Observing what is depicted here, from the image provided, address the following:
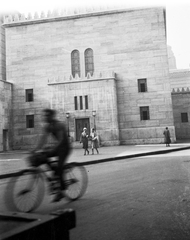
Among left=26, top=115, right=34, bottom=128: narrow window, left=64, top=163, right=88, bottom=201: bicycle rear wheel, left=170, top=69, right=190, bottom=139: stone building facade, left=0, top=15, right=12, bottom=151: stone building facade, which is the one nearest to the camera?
left=64, top=163, right=88, bottom=201: bicycle rear wheel

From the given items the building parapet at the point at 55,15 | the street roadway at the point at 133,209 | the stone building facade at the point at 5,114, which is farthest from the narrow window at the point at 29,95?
the street roadway at the point at 133,209

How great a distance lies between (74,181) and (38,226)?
369 cm

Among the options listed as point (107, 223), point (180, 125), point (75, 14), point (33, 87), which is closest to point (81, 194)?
point (107, 223)

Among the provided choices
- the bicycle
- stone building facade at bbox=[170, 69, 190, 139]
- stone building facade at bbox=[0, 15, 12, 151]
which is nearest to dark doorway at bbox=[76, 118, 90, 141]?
stone building facade at bbox=[0, 15, 12, 151]

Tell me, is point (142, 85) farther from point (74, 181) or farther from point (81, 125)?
point (74, 181)

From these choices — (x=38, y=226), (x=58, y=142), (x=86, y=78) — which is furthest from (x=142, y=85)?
(x=38, y=226)

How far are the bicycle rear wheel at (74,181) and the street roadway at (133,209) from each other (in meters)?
0.18

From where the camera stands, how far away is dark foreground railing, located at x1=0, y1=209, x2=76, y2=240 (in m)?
1.64

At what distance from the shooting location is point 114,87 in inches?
1047

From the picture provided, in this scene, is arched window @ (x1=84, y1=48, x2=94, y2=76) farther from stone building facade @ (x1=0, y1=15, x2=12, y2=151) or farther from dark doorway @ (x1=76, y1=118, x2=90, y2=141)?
stone building facade @ (x1=0, y1=15, x2=12, y2=151)

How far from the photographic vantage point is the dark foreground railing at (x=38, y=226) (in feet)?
5.38

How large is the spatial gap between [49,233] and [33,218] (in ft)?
0.62

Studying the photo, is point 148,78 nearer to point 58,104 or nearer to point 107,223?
point 58,104

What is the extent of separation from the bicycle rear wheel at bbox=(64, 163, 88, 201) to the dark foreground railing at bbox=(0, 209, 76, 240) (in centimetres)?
318
